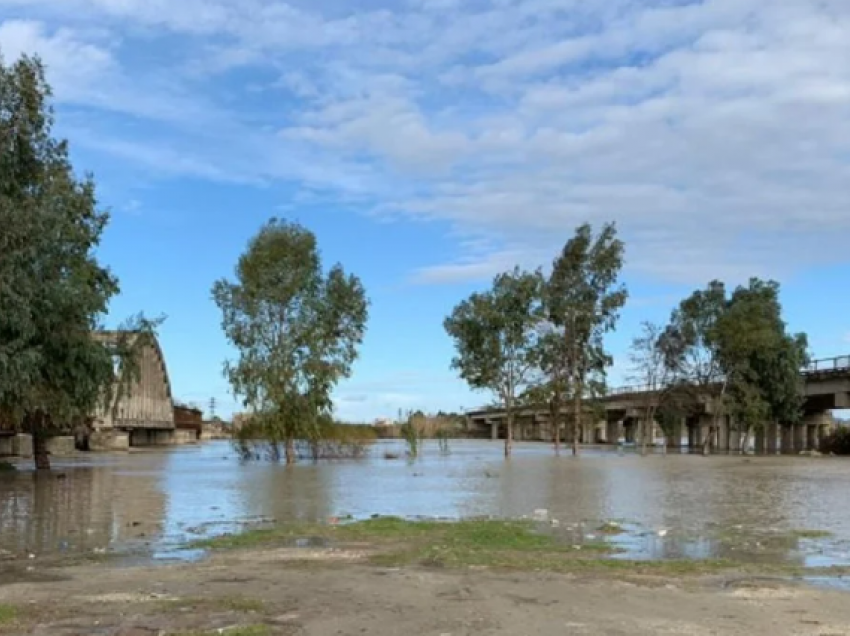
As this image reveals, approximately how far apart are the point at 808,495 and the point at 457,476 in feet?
50.6

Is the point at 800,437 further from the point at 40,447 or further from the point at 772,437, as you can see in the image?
the point at 40,447

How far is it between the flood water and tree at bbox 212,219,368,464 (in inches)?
339

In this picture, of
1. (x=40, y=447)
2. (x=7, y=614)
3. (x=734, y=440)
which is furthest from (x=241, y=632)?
(x=734, y=440)

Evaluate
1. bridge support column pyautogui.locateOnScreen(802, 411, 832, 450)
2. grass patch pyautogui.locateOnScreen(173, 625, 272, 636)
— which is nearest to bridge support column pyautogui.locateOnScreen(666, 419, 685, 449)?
bridge support column pyautogui.locateOnScreen(802, 411, 832, 450)

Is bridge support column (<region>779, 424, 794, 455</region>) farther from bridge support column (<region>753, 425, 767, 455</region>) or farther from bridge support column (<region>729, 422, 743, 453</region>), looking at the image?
bridge support column (<region>729, 422, 743, 453</region>)

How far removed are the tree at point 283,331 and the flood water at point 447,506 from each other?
28.2 feet

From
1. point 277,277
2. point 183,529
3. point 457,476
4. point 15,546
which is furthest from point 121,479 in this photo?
point 15,546

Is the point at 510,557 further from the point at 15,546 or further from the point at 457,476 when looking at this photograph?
the point at 457,476

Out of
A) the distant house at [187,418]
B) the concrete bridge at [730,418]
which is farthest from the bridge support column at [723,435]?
the distant house at [187,418]

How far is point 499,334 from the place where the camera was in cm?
6744

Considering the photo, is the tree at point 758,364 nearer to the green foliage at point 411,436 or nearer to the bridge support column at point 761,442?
the bridge support column at point 761,442

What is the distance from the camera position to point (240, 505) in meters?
26.6

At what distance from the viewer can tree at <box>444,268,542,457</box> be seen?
220ft

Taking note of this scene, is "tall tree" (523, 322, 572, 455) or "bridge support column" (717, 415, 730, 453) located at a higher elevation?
"tall tree" (523, 322, 572, 455)
